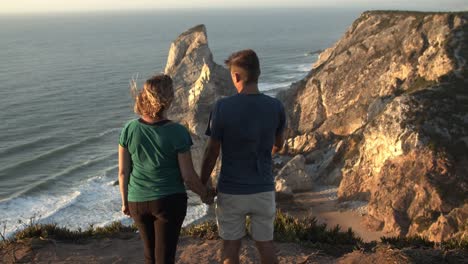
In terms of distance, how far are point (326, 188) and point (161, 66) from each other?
56.2 meters

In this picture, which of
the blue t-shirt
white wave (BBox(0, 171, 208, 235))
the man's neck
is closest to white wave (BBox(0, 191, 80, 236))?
white wave (BBox(0, 171, 208, 235))

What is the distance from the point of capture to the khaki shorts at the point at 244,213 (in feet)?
18.9

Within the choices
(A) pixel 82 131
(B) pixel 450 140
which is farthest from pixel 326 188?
(A) pixel 82 131

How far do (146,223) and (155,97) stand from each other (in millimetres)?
1424

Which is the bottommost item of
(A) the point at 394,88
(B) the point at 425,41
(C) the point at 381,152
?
(C) the point at 381,152

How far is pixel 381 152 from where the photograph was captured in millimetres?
27125

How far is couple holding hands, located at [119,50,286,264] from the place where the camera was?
17.9 ft

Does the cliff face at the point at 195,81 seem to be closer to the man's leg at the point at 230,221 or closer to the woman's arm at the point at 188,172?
the man's leg at the point at 230,221

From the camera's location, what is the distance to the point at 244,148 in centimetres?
559

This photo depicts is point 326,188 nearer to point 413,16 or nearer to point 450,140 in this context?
point 450,140

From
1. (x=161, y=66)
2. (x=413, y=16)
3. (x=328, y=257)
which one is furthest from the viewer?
(x=161, y=66)

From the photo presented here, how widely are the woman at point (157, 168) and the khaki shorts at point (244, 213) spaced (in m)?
0.37

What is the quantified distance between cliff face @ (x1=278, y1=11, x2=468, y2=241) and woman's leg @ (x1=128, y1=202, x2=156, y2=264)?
452 inches

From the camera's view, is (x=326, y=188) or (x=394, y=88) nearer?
(x=326, y=188)
